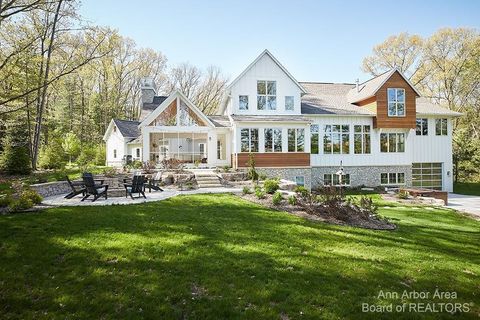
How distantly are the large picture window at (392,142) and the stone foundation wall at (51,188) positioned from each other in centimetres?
2009

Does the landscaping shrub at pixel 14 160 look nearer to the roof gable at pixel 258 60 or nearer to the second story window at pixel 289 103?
the roof gable at pixel 258 60

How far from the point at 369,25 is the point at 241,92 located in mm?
8495

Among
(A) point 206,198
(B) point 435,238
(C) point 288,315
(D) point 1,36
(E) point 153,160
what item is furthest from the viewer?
(E) point 153,160

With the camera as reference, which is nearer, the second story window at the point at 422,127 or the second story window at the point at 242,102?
the second story window at the point at 242,102

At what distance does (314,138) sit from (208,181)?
9646 millimetres

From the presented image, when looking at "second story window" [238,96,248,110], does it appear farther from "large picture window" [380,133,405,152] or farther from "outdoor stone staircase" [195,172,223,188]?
"large picture window" [380,133,405,152]

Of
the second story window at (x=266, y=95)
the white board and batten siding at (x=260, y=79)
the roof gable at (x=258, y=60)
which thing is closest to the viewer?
the roof gable at (x=258, y=60)

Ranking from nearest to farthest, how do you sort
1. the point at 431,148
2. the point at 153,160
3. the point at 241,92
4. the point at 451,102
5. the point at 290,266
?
the point at 290,266
the point at 153,160
the point at 241,92
the point at 431,148
the point at 451,102

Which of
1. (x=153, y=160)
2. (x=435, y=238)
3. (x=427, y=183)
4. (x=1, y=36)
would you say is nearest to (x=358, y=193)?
(x=427, y=183)

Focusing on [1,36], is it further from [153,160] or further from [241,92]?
[241,92]

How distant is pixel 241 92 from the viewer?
20.1 meters

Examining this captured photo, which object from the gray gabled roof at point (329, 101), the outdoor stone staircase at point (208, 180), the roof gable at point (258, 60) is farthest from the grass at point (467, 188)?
the outdoor stone staircase at point (208, 180)

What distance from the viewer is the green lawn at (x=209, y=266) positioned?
3916 mm

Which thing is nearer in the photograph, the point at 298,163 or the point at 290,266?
the point at 290,266
